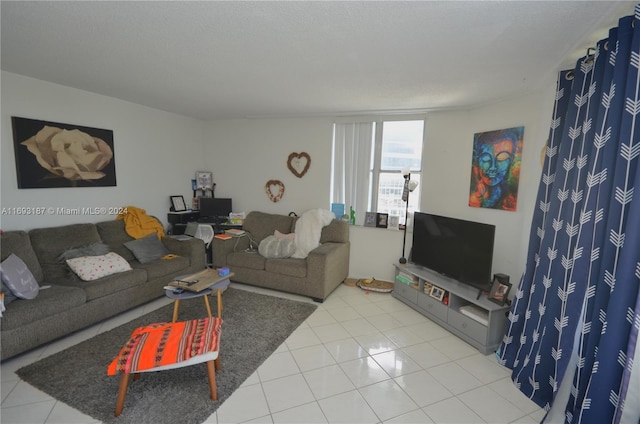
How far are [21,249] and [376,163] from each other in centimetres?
387

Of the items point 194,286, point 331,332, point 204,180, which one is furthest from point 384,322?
point 204,180

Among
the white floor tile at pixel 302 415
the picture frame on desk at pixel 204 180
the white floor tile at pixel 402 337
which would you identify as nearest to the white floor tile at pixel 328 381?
the white floor tile at pixel 302 415

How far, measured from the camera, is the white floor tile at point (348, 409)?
1788 mm

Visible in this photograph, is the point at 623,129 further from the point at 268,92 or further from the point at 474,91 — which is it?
the point at 268,92

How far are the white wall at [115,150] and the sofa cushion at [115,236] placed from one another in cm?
18

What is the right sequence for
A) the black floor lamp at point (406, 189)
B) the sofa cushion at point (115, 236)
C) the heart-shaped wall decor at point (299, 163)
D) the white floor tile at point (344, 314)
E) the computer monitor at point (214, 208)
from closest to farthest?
the white floor tile at point (344, 314) < the sofa cushion at point (115, 236) < the black floor lamp at point (406, 189) < the heart-shaped wall decor at point (299, 163) < the computer monitor at point (214, 208)

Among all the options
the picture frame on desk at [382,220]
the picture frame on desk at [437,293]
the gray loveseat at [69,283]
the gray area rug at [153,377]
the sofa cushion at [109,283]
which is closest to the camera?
the gray area rug at [153,377]

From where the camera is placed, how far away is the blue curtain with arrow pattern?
1.41 metres

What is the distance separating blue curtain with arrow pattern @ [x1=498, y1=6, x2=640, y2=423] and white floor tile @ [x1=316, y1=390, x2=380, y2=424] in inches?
43.9

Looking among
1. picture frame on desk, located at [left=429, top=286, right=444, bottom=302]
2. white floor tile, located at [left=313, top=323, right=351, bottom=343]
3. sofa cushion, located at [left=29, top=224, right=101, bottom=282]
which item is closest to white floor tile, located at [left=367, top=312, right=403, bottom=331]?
white floor tile, located at [left=313, top=323, right=351, bottom=343]

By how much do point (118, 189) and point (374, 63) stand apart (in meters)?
3.37

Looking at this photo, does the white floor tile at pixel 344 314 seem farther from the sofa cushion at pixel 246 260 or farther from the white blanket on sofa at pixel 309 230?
the sofa cushion at pixel 246 260

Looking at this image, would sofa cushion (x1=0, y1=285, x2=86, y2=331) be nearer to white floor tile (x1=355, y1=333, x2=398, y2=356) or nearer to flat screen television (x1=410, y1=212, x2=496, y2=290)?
white floor tile (x1=355, y1=333, x2=398, y2=356)

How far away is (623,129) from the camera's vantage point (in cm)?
146
